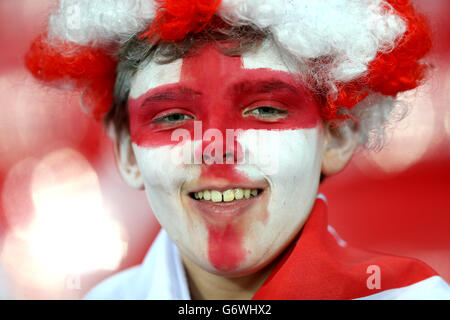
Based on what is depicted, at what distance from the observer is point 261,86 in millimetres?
1179

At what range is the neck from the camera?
1348mm

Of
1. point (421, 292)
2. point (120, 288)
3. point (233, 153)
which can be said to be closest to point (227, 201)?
point (233, 153)

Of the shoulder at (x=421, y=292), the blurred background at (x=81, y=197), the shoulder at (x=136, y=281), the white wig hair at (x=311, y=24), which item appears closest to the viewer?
the white wig hair at (x=311, y=24)

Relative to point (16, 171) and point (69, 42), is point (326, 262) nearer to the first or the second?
point (69, 42)

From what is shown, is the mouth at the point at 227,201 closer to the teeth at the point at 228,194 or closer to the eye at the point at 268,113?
the teeth at the point at 228,194

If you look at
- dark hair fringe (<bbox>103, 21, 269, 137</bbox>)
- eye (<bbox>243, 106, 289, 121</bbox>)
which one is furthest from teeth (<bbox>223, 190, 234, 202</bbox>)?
dark hair fringe (<bbox>103, 21, 269, 137</bbox>)

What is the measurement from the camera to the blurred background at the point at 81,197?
2143mm

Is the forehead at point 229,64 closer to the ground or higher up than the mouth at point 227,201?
higher up

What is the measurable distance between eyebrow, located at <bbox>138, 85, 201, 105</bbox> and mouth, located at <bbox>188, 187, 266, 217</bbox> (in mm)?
222

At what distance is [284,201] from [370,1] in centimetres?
49

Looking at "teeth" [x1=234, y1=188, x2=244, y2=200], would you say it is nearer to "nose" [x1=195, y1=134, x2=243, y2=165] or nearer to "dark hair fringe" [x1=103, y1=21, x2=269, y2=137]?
"nose" [x1=195, y1=134, x2=243, y2=165]

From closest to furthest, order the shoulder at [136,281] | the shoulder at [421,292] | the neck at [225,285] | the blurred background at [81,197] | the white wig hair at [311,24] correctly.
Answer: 1. the white wig hair at [311,24]
2. the shoulder at [421,292]
3. the neck at [225,285]
4. the shoulder at [136,281]
5. the blurred background at [81,197]

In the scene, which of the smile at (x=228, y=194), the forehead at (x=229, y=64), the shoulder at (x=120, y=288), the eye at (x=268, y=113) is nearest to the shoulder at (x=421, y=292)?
the smile at (x=228, y=194)
